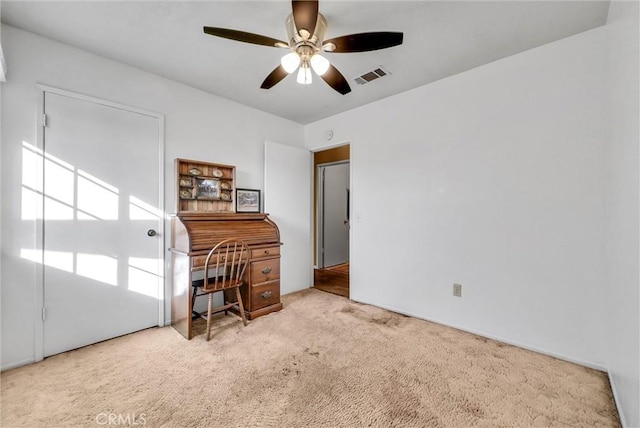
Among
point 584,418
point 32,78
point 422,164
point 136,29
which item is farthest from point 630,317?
point 32,78

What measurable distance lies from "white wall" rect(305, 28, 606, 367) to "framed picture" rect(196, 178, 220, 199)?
177 centimetres

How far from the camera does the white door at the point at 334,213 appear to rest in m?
5.16

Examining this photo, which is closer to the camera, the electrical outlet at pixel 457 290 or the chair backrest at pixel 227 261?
the chair backrest at pixel 227 261

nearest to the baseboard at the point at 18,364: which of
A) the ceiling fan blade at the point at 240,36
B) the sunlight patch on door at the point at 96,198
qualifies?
the sunlight patch on door at the point at 96,198

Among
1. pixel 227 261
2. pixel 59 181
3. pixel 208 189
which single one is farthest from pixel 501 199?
pixel 59 181

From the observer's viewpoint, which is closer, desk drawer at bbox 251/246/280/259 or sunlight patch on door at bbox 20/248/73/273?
sunlight patch on door at bbox 20/248/73/273

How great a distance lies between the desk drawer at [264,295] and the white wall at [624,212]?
261 cm

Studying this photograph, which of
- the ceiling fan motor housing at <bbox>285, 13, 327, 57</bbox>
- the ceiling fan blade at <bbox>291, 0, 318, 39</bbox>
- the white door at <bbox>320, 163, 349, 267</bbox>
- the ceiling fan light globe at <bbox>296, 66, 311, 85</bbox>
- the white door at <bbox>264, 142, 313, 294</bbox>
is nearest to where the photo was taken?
the ceiling fan blade at <bbox>291, 0, 318, 39</bbox>

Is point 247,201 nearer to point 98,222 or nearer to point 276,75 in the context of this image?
point 98,222

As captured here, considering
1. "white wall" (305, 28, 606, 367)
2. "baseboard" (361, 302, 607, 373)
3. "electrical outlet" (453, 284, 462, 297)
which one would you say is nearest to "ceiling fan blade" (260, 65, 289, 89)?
"white wall" (305, 28, 606, 367)

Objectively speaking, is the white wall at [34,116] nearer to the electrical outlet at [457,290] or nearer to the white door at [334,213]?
the white door at [334,213]

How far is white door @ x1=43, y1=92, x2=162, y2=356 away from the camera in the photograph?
2.03m

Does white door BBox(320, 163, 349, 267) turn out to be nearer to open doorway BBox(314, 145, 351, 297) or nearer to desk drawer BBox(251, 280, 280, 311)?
open doorway BBox(314, 145, 351, 297)

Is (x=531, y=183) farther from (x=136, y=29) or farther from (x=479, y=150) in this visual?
(x=136, y=29)
